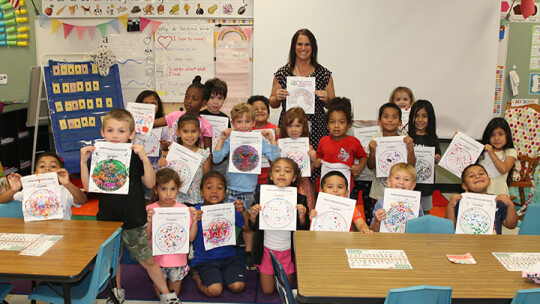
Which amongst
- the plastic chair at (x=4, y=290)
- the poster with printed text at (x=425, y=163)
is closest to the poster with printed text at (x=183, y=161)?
the plastic chair at (x=4, y=290)

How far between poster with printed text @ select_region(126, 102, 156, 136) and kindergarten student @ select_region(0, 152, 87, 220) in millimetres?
830

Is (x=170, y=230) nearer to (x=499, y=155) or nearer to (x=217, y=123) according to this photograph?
(x=217, y=123)

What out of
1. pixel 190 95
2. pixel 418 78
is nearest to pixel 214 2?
pixel 190 95

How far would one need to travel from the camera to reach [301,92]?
164 inches

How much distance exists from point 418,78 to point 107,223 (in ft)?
14.1

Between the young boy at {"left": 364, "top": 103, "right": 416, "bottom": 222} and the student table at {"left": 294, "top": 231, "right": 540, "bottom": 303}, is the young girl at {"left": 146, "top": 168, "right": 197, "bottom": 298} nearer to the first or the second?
the student table at {"left": 294, "top": 231, "right": 540, "bottom": 303}

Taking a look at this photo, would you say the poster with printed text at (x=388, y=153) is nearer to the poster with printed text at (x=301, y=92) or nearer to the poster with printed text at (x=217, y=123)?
the poster with printed text at (x=301, y=92)

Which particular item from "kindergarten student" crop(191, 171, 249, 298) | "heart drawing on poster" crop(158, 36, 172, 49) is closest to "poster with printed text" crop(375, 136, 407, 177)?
"kindergarten student" crop(191, 171, 249, 298)

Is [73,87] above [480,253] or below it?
above

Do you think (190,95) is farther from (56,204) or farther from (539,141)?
(539,141)

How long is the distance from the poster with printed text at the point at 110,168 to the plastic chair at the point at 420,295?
1.77 metres

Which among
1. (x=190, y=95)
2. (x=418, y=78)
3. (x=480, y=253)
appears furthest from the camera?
(x=418, y=78)

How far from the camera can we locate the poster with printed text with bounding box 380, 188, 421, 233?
301 cm

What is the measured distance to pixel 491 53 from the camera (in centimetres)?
570
